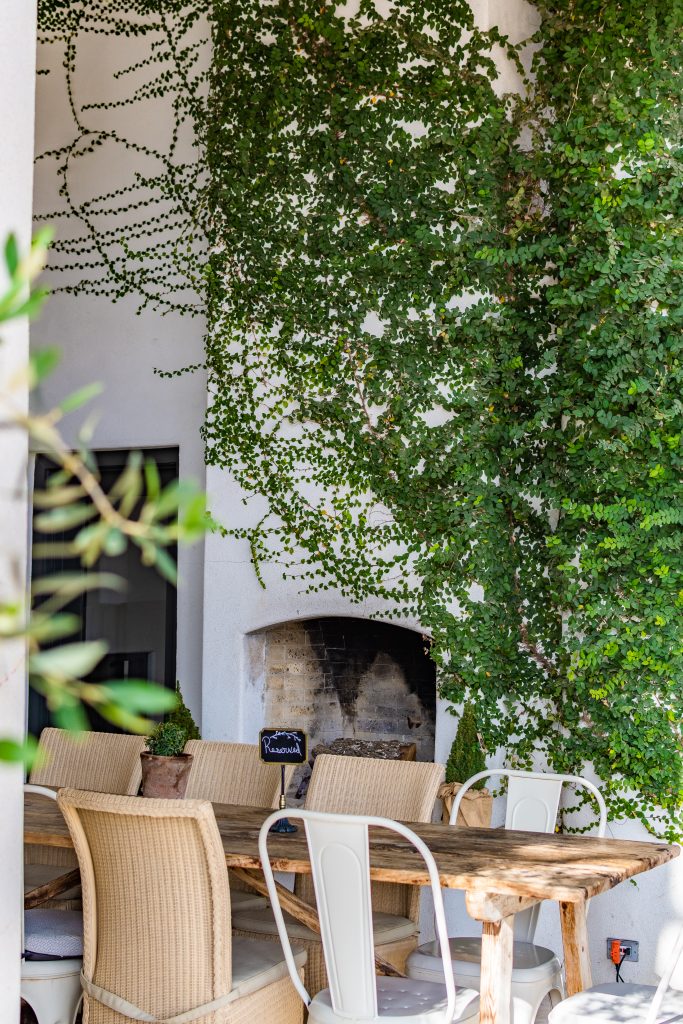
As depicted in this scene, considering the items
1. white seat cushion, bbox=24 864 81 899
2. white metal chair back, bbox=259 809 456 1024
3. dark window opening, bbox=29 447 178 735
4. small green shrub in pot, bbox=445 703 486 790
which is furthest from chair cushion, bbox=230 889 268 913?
dark window opening, bbox=29 447 178 735

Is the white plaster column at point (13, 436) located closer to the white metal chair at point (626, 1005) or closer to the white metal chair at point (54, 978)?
the white metal chair at point (54, 978)

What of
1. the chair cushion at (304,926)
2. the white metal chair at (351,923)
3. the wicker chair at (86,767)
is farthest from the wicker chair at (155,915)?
the wicker chair at (86,767)

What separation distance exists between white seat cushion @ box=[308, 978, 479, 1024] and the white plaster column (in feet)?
2.88

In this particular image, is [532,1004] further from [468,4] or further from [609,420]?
[468,4]

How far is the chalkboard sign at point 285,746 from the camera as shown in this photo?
3.36 meters

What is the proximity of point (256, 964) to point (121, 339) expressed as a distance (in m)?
3.80

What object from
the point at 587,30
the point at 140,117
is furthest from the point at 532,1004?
the point at 140,117

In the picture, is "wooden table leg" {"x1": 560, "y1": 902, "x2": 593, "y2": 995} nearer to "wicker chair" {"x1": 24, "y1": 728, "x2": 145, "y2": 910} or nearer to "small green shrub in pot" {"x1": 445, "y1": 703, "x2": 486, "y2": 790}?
"small green shrub in pot" {"x1": 445, "y1": 703, "x2": 486, "y2": 790}

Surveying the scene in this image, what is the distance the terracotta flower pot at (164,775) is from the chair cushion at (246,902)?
22.2 inches

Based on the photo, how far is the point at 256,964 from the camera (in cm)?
283

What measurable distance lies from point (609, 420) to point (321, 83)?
1965 mm

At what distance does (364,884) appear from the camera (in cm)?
249

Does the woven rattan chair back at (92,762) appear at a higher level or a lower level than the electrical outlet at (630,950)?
higher

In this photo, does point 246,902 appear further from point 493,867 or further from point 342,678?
point 342,678
